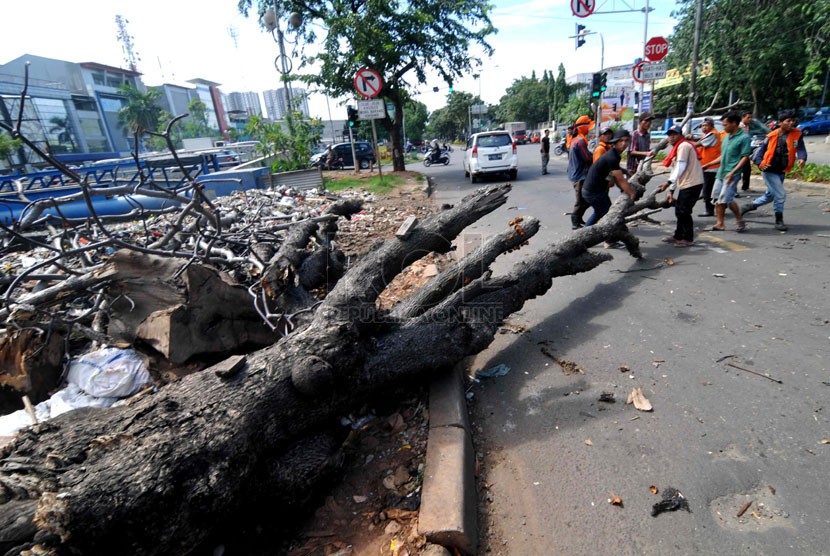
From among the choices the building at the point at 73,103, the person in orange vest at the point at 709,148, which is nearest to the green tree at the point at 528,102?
the building at the point at 73,103

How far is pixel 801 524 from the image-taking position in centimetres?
177

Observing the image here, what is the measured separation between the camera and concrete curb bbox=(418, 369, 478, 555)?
178 centimetres

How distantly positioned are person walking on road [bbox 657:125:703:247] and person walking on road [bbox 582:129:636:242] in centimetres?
54

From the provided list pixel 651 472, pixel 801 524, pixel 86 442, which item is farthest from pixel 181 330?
pixel 801 524

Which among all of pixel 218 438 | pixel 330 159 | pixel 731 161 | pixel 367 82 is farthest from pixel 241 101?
pixel 218 438

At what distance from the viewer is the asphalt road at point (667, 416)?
1839 mm

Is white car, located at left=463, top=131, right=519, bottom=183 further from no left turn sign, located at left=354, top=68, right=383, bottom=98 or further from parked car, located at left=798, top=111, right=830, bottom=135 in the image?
parked car, located at left=798, top=111, right=830, bottom=135

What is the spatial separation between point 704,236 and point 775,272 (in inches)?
64.3

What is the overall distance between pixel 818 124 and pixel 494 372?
27.7 metres

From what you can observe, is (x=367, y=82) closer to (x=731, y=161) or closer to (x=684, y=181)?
(x=684, y=181)

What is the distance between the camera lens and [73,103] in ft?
143

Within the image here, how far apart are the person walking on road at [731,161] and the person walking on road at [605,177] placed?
1.47 m

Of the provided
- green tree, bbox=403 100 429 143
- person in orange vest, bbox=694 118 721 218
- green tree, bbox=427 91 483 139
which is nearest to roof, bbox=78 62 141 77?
green tree, bbox=403 100 429 143

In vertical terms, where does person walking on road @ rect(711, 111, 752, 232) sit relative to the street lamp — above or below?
below
